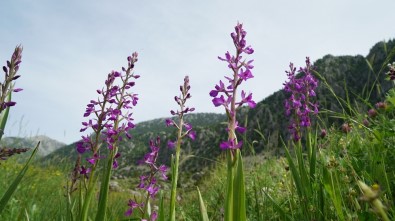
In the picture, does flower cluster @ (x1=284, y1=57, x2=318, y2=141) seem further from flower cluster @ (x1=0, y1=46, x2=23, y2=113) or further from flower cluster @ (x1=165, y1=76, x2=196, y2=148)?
flower cluster @ (x1=0, y1=46, x2=23, y2=113)

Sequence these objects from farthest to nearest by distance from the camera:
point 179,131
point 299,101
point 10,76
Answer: point 299,101 < point 179,131 < point 10,76

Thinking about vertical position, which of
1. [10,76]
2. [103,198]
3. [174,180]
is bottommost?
[103,198]

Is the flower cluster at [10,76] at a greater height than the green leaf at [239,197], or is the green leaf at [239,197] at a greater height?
the flower cluster at [10,76]

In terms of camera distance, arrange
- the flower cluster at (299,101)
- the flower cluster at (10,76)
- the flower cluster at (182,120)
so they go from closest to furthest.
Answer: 1. the flower cluster at (10,76)
2. the flower cluster at (182,120)
3. the flower cluster at (299,101)

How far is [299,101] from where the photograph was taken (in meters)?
4.27

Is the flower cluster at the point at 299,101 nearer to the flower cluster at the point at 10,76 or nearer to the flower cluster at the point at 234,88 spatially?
the flower cluster at the point at 234,88

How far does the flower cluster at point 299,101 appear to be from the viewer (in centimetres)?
425

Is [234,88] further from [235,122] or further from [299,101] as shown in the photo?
[299,101]

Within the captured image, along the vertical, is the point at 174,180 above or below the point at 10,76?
below

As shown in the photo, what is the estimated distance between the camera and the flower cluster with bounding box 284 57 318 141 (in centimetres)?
425

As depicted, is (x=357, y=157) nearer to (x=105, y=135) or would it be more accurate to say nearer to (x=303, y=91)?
(x=303, y=91)

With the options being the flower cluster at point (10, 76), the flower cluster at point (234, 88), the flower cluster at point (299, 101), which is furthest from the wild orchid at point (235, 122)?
the flower cluster at point (299, 101)

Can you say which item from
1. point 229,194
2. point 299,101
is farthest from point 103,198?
point 299,101

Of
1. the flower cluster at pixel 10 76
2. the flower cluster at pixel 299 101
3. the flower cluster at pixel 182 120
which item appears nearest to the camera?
the flower cluster at pixel 10 76
